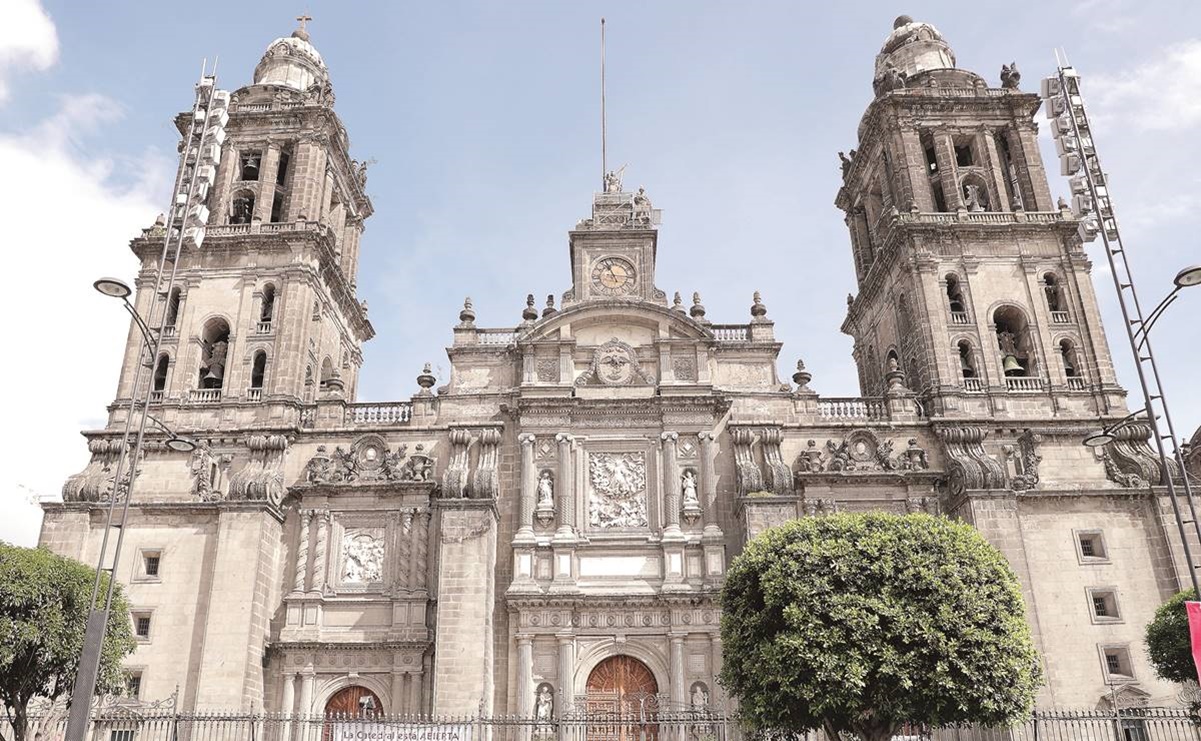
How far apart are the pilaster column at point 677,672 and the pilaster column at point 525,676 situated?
13.6 feet

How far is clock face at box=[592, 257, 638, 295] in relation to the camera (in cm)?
3225

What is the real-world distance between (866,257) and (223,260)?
2587cm

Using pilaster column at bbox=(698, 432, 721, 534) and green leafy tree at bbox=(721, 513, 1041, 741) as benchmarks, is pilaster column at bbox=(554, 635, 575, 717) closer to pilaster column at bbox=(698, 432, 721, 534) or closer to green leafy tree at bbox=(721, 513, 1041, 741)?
→ pilaster column at bbox=(698, 432, 721, 534)

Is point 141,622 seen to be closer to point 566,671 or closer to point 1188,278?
point 566,671

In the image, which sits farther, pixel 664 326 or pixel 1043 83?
pixel 664 326

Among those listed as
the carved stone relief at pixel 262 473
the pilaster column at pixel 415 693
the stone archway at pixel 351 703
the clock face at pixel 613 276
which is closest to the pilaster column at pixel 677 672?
the pilaster column at pixel 415 693

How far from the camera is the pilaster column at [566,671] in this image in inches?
1039

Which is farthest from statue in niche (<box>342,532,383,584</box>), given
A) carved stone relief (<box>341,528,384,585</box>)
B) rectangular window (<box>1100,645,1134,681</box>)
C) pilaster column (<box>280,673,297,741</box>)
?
rectangular window (<box>1100,645,1134,681</box>)

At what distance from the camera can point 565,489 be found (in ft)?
95.3

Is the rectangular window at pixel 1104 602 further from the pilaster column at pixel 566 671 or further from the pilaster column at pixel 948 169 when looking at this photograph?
the pilaster column at pixel 566 671

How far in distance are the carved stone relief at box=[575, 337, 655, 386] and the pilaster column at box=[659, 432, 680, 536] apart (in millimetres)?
2216

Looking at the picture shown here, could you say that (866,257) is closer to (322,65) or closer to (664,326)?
(664,326)

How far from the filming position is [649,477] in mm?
29547

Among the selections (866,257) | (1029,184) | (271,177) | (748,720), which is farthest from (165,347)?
(1029,184)
